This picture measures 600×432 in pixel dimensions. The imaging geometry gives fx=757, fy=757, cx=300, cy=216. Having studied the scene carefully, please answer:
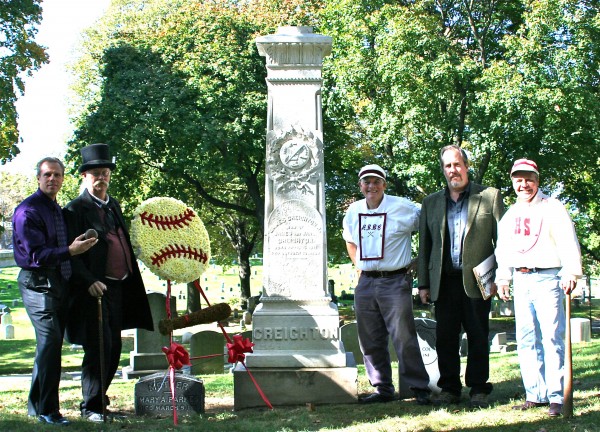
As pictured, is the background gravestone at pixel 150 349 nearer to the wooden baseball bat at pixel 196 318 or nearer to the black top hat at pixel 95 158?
the wooden baseball bat at pixel 196 318

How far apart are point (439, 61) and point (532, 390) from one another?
16658mm

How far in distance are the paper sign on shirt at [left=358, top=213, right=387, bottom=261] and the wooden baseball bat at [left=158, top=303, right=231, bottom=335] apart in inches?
56.0

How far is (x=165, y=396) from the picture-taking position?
6.72 m

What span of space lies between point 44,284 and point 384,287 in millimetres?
2933

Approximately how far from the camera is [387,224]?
691 centimetres

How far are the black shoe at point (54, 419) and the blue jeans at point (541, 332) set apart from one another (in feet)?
12.0

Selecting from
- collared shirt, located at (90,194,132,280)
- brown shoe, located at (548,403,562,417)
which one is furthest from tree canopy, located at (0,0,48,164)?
brown shoe, located at (548,403,562,417)

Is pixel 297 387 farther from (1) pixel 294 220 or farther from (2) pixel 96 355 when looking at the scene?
(2) pixel 96 355

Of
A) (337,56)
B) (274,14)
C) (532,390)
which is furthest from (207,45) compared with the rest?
(532,390)

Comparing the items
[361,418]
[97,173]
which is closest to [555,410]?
[361,418]

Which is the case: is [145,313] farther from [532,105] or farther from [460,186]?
[532,105]

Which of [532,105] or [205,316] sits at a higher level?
[532,105]

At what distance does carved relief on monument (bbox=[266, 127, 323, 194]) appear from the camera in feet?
25.2

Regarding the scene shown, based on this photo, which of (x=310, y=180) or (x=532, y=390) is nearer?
(x=532, y=390)
